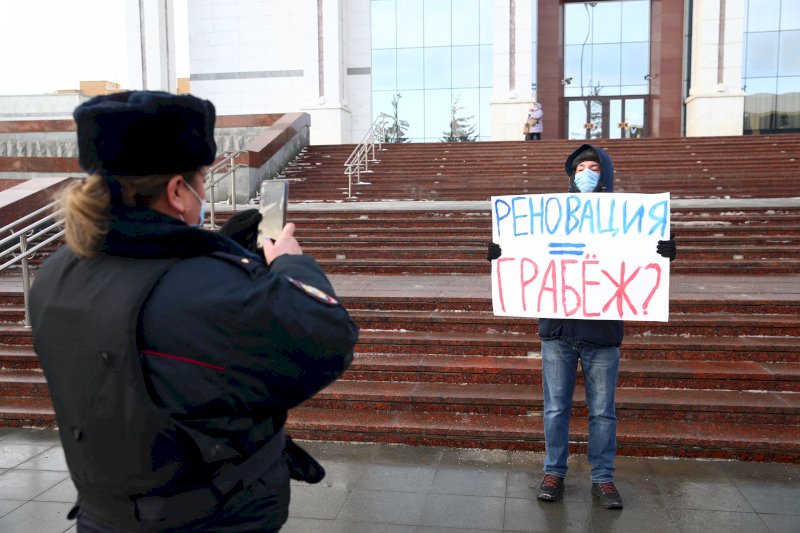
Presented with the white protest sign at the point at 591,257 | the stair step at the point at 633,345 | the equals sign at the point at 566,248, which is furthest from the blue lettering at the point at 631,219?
the stair step at the point at 633,345

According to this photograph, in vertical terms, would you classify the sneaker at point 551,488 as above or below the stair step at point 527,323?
below

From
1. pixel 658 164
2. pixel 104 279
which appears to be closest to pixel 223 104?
pixel 658 164

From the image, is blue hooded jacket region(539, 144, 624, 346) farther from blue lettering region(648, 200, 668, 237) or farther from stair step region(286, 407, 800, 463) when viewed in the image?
stair step region(286, 407, 800, 463)

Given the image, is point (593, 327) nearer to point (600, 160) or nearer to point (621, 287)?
point (621, 287)

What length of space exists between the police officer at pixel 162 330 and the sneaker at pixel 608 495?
287 cm

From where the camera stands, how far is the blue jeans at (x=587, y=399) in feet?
13.1

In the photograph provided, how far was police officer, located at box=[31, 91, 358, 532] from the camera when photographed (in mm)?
1498

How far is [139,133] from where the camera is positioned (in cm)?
151

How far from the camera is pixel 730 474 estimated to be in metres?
4.43

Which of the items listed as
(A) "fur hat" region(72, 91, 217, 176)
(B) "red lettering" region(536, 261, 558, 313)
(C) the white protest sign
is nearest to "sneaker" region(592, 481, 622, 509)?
(C) the white protest sign

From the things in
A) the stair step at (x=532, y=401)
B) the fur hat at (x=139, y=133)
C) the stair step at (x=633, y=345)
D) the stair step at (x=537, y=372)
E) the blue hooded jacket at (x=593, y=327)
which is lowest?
the stair step at (x=532, y=401)

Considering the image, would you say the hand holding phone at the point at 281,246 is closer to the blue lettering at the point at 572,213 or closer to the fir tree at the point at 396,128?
the blue lettering at the point at 572,213

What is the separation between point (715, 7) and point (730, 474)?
21.7 m

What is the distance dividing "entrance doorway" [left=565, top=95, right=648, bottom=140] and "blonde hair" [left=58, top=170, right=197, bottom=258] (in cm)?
2548
